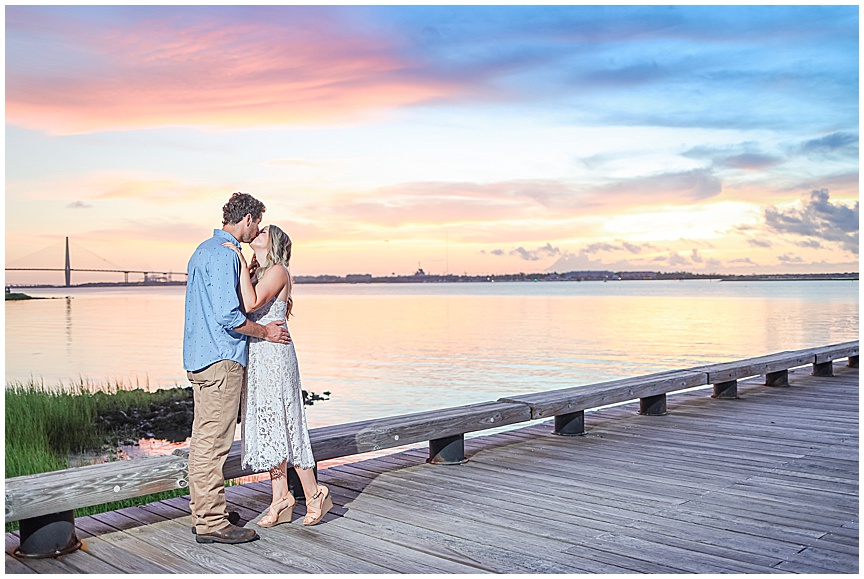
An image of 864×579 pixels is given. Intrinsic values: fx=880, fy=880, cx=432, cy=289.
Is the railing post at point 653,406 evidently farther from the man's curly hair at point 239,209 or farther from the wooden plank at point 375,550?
the man's curly hair at point 239,209

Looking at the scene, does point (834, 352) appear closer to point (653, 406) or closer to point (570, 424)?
point (653, 406)

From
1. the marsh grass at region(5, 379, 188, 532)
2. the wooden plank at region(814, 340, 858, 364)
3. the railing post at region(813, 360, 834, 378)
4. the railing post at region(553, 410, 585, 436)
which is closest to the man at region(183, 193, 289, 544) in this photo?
the railing post at region(553, 410, 585, 436)

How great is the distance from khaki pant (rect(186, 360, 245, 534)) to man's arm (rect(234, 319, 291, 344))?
0.17m

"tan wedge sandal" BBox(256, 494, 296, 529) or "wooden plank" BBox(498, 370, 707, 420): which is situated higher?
"wooden plank" BBox(498, 370, 707, 420)

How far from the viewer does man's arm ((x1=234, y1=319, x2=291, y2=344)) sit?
4129mm

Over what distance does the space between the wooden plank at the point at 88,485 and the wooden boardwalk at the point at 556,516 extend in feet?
0.76

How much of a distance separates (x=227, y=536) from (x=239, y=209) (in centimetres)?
154

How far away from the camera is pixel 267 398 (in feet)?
14.1

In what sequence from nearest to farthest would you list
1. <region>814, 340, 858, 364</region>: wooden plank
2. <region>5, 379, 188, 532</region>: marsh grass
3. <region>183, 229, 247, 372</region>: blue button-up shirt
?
<region>183, 229, 247, 372</region>: blue button-up shirt < <region>814, 340, 858, 364</region>: wooden plank < <region>5, 379, 188, 532</region>: marsh grass

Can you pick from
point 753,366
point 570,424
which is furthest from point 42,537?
point 753,366

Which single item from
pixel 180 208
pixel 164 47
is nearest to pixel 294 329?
pixel 164 47

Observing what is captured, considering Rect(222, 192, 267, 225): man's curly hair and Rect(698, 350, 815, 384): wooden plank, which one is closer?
Rect(222, 192, 267, 225): man's curly hair

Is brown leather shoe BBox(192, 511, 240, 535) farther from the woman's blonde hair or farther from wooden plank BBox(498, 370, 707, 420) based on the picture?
wooden plank BBox(498, 370, 707, 420)

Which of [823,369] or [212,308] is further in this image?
[823,369]
